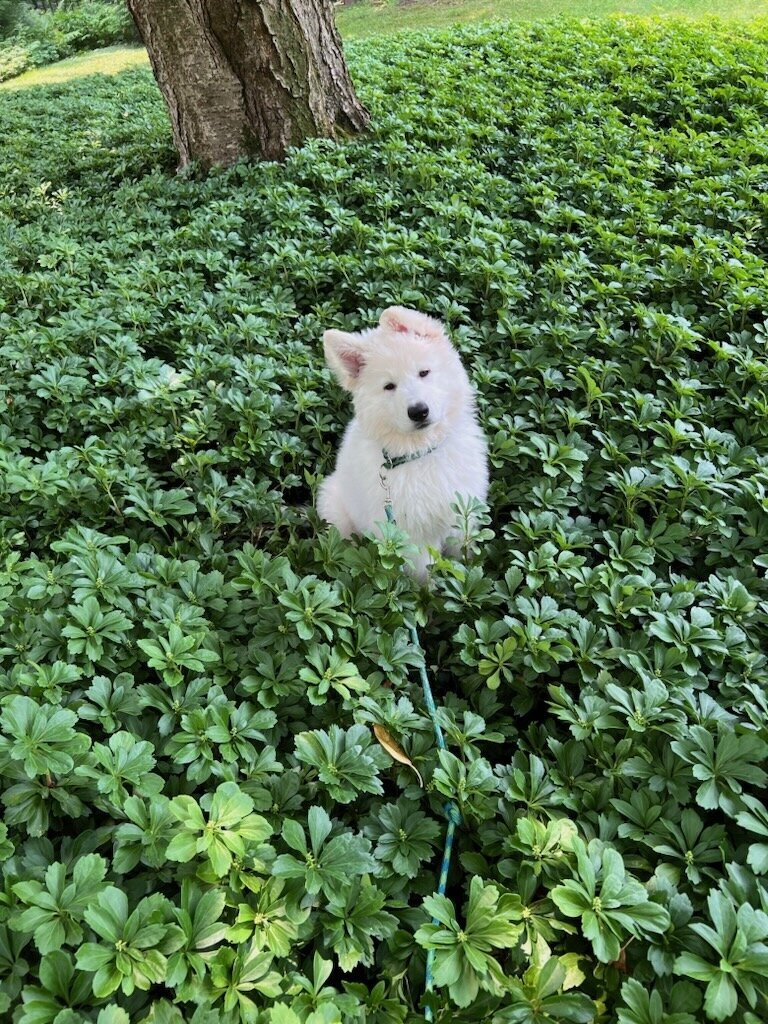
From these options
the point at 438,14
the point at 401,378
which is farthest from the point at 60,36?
the point at 401,378

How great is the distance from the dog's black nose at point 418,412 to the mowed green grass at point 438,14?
10706mm

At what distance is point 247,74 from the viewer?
585cm

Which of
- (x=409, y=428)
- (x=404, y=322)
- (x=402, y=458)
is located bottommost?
(x=402, y=458)

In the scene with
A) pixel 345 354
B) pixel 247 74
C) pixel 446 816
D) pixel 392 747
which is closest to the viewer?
pixel 446 816

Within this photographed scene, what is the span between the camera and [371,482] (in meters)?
2.79

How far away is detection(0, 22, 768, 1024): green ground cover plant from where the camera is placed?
1445 millimetres

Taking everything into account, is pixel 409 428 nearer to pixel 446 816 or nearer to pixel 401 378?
pixel 401 378

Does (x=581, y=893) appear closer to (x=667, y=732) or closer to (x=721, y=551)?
(x=667, y=732)

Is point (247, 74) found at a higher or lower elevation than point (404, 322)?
higher

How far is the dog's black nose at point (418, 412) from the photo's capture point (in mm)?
2602

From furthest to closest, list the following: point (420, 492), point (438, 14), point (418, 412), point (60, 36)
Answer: point (60, 36) < point (438, 14) < point (420, 492) < point (418, 412)

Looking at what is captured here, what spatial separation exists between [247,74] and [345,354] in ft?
15.1

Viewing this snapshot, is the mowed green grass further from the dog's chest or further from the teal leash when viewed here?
the teal leash

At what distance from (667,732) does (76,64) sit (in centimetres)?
2710
